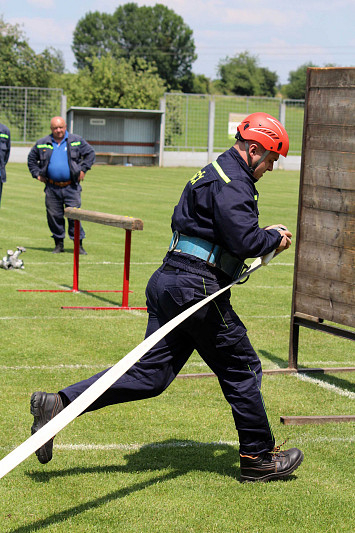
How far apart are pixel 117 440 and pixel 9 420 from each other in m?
0.83

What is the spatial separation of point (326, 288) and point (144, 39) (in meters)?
122

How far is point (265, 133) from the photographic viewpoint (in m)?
4.52

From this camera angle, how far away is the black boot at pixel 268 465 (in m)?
4.70

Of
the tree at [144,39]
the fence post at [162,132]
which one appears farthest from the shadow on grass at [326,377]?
the tree at [144,39]

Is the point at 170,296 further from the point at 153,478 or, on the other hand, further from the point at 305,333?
the point at 305,333

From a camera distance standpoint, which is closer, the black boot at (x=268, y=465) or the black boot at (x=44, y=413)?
the black boot at (x=44, y=413)

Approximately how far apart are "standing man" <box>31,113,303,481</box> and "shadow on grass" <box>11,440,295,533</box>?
27 cm

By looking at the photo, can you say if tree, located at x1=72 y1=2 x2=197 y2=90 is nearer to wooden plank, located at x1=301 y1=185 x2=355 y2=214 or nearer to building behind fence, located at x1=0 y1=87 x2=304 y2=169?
building behind fence, located at x1=0 y1=87 x2=304 y2=169

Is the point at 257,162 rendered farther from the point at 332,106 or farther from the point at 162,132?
the point at 162,132

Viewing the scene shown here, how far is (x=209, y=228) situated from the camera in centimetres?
449

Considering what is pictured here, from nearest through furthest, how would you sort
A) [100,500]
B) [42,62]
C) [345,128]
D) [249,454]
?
[100,500]
[249,454]
[345,128]
[42,62]

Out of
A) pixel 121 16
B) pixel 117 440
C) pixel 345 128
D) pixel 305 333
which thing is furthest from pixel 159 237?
pixel 121 16

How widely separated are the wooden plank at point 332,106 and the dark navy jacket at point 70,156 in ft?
24.7

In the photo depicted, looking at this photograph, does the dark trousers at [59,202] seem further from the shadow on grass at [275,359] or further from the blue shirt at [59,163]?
the shadow on grass at [275,359]
